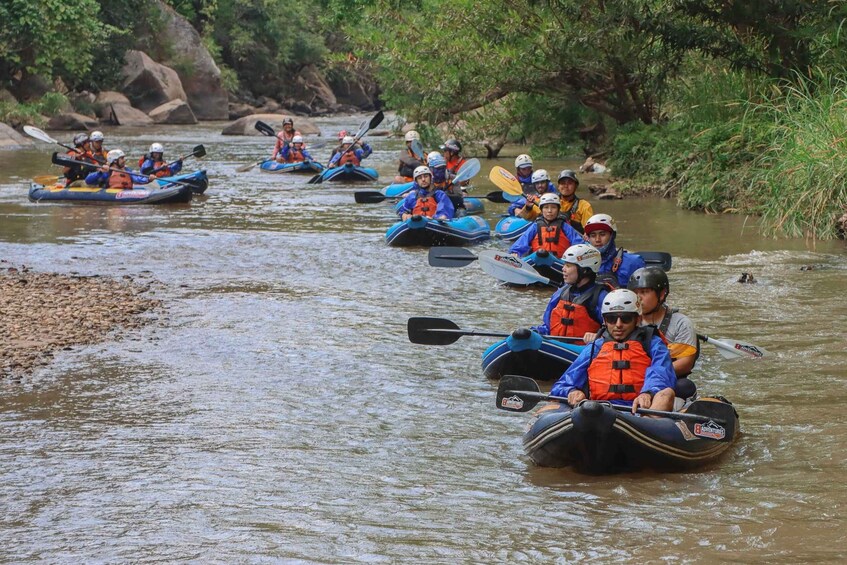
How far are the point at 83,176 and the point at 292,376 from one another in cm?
1212

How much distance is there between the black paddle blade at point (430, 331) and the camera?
7.92 m

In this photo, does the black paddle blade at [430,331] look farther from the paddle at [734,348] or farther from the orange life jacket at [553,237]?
the orange life jacket at [553,237]

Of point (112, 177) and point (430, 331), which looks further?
point (112, 177)

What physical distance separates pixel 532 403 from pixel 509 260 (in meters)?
4.08

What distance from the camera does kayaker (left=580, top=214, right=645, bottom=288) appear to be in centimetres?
920

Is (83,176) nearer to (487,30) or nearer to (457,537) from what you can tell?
(487,30)

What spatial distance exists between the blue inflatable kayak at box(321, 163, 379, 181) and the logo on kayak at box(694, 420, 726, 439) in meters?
16.1

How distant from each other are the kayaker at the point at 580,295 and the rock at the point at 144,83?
36.0 m

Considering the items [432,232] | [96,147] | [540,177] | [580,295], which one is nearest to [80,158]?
[96,147]

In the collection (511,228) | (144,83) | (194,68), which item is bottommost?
(511,228)

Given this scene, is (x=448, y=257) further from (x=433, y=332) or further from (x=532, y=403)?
(x=532, y=403)

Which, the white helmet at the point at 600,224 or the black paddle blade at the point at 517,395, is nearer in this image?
the black paddle blade at the point at 517,395

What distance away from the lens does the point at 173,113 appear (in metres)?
40.7

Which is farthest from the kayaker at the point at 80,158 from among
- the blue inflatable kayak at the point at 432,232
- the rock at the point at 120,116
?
the rock at the point at 120,116
